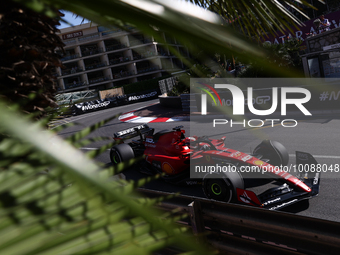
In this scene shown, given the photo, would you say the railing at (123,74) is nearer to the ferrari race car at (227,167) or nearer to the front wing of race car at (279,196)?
the ferrari race car at (227,167)

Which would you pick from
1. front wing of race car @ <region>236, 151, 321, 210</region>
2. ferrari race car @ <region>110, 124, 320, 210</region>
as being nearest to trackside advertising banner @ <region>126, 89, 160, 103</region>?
ferrari race car @ <region>110, 124, 320, 210</region>

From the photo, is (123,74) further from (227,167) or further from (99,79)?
(227,167)

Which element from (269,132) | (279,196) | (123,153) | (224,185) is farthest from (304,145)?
(123,153)

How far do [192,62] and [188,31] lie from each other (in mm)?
246

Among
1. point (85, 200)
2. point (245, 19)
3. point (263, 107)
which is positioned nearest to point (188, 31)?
point (85, 200)

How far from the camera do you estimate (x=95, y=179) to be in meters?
0.26

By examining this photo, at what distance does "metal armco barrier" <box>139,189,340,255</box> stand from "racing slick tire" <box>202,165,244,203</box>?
174cm

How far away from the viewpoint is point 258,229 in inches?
113

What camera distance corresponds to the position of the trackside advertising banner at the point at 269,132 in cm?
562

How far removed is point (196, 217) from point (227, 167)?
2.19 metres

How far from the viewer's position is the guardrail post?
3.23 m

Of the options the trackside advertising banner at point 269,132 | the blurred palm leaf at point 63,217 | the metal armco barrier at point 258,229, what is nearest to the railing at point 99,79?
the trackside advertising banner at point 269,132

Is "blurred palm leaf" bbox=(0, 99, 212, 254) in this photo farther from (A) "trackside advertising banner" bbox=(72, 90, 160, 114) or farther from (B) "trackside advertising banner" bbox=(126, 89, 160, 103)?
(B) "trackside advertising banner" bbox=(126, 89, 160, 103)

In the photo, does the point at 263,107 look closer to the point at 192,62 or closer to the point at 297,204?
the point at 297,204
